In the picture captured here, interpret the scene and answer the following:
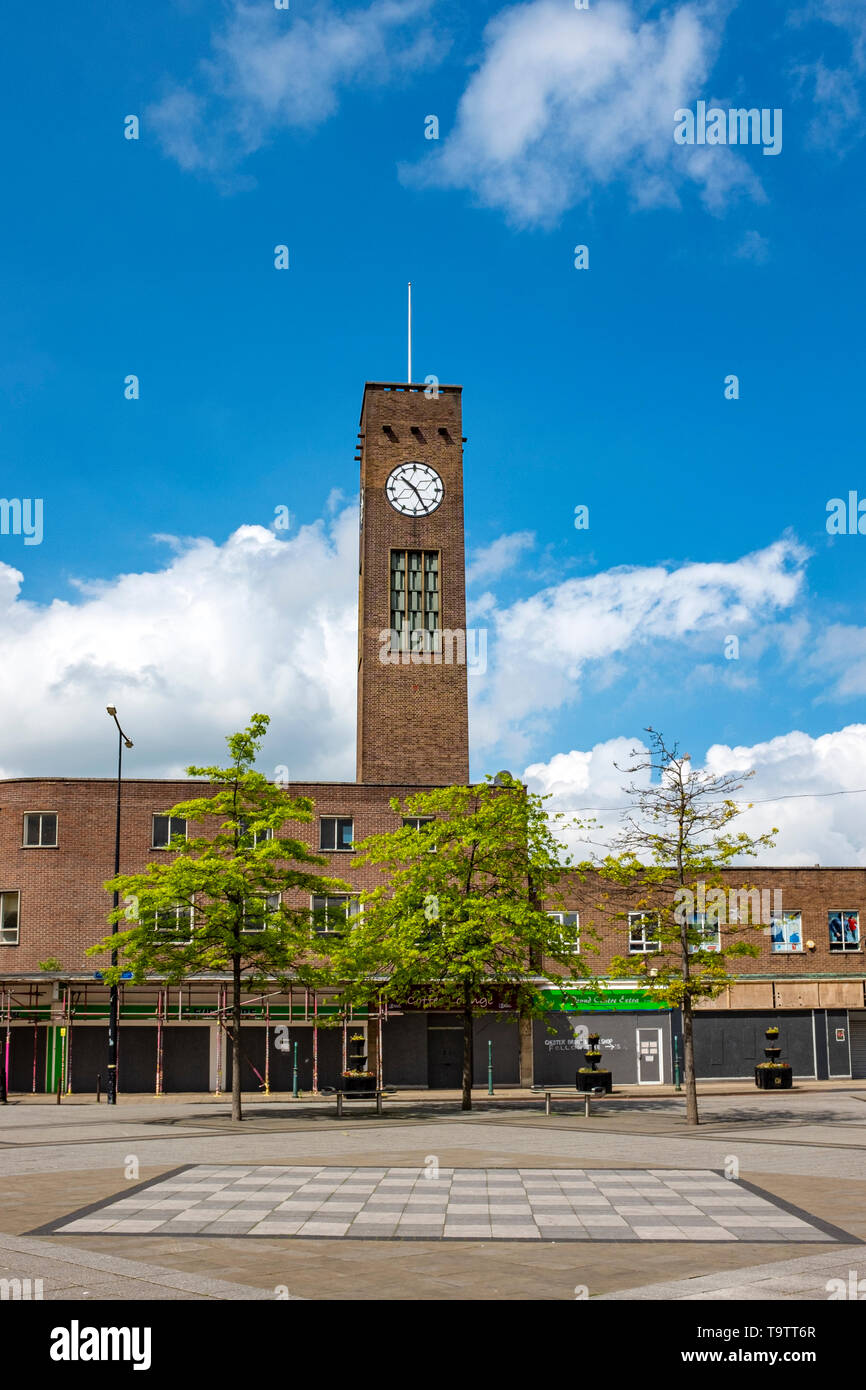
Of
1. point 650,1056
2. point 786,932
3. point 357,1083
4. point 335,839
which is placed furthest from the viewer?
point 786,932

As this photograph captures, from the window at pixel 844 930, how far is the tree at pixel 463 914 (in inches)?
904

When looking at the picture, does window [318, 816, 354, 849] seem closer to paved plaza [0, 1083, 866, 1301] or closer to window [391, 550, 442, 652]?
window [391, 550, 442, 652]

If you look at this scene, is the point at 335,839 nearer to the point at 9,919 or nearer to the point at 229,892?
the point at 9,919

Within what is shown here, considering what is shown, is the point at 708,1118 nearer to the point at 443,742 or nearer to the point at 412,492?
the point at 443,742

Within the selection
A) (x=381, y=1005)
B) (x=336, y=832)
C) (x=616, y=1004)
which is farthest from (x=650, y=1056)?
(x=336, y=832)

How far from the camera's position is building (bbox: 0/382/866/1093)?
4675 centimetres

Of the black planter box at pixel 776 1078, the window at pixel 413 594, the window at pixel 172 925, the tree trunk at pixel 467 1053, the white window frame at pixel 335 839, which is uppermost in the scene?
the window at pixel 413 594

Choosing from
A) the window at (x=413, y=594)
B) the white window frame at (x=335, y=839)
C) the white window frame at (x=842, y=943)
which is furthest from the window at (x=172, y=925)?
the white window frame at (x=842, y=943)

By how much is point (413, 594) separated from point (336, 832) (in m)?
14.2

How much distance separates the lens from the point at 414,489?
203 feet

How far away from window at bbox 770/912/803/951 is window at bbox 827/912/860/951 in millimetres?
1376

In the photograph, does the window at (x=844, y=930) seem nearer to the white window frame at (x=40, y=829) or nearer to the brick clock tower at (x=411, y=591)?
the brick clock tower at (x=411, y=591)

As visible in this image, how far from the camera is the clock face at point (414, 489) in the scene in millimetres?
61531

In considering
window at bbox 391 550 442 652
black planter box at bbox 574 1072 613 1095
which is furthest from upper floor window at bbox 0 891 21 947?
black planter box at bbox 574 1072 613 1095
